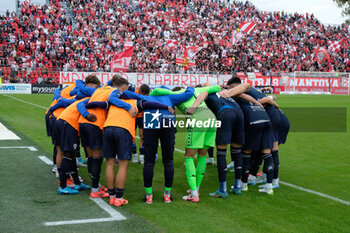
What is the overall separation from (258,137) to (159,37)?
3425cm

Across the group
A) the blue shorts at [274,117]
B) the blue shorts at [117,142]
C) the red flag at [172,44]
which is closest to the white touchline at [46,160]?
the blue shorts at [117,142]

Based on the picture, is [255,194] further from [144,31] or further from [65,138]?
[144,31]

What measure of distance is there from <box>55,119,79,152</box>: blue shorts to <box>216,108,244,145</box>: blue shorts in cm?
237

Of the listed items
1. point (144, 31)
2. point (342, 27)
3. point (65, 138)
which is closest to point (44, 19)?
point (144, 31)

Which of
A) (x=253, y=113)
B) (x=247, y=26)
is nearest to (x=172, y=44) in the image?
(x=247, y=26)

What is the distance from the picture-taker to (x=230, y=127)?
6.10m

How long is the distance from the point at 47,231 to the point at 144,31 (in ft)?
119

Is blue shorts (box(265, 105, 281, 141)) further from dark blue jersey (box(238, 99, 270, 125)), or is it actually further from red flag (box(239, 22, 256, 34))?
red flag (box(239, 22, 256, 34))

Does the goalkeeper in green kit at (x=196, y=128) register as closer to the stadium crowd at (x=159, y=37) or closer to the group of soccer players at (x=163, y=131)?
the group of soccer players at (x=163, y=131)

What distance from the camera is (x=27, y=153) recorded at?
9.67 m

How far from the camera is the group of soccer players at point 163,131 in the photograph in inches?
220

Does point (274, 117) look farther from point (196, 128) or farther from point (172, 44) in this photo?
point (172, 44)

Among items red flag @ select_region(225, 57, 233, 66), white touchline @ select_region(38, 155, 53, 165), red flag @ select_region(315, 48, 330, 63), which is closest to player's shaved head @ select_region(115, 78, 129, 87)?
white touchline @ select_region(38, 155, 53, 165)

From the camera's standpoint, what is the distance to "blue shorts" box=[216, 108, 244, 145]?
608 centimetres
